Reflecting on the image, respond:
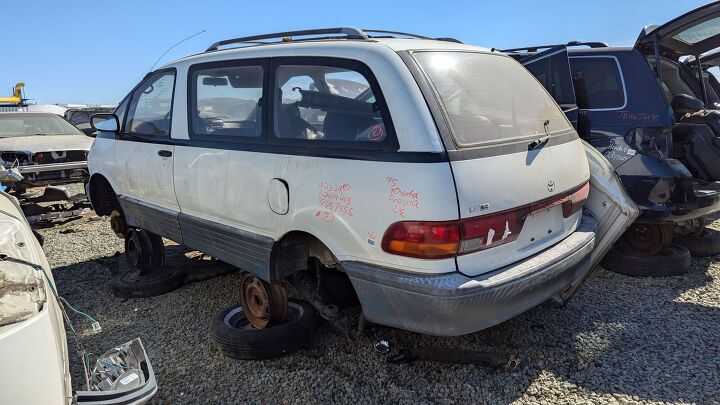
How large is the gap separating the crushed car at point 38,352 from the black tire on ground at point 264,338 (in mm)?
701

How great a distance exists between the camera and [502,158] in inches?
100

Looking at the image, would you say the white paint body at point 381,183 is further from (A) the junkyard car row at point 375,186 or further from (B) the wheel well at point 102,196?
(B) the wheel well at point 102,196

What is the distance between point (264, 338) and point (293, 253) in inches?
23.6

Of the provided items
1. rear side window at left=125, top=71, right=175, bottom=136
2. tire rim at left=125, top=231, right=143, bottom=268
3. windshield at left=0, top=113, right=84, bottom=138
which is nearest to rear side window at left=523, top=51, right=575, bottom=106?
rear side window at left=125, top=71, right=175, bottom=136

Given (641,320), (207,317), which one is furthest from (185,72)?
(641,320)

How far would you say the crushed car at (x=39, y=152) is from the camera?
786cm

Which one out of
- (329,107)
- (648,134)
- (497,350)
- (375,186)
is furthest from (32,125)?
(648,134)

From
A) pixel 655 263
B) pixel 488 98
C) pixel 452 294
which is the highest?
pixel 488 98

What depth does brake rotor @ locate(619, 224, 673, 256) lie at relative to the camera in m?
4.42

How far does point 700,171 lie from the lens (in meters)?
4.67

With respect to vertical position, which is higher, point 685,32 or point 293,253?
point 685,32

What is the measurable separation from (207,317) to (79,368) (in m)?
0.96

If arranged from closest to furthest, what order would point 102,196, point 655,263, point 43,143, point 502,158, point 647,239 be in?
1. point 502,158
2. point 655,263
3. point 647,239
4. point 102,196
5. point 43,143

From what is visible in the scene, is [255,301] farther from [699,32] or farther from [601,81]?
[699,32]
